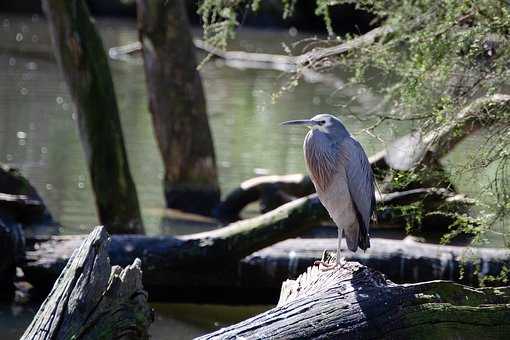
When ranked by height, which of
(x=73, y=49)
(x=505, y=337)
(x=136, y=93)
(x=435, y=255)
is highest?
(x=73, y=49)

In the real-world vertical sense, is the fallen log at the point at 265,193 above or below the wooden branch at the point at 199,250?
below

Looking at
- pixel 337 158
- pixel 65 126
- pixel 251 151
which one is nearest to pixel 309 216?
pixel 337 158

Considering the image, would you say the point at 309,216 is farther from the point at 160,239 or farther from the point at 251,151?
the point at 251,151

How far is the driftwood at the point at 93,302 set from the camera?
15.4 feet

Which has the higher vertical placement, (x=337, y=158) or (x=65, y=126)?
(x=337, y=158)

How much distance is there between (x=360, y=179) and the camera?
613cm

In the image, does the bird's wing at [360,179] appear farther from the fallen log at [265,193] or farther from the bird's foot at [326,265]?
the fallen log at [265,193]

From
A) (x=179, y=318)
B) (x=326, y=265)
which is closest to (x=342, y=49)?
(x=326, y=265)

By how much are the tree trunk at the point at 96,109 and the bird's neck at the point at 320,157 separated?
12.4 ft

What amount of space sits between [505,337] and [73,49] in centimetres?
539

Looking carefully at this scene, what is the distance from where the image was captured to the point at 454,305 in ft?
17.7

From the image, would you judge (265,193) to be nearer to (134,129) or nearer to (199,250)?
(199,250)

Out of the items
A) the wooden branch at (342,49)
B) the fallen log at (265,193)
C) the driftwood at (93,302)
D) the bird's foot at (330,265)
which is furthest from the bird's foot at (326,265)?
the fallen log at (265,193)

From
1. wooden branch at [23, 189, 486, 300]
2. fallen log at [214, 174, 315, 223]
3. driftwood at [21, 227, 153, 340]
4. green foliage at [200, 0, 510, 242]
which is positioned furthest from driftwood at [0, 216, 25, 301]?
fallen log at [214, 174, 315, 223]
